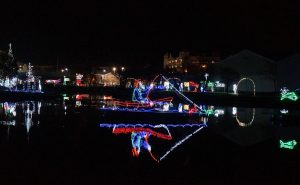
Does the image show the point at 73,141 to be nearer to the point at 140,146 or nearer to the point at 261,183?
the point at 140,146

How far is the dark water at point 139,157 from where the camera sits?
8.70 m

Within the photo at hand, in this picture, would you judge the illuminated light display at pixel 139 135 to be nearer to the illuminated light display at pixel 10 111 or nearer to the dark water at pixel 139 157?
the dark water at pixel 139 157

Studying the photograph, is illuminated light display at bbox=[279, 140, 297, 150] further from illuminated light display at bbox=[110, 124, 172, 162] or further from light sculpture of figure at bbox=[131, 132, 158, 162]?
light sculpture of figure at bbox=[131, 132, 158, 162]

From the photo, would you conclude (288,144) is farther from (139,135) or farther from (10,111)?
(10,111)

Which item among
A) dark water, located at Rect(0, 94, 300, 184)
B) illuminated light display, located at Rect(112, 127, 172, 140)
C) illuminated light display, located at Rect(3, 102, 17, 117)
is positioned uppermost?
illuminated light display, located at Rect(3, 102, 17, 117)

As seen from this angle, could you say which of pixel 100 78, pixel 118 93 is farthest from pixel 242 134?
pixel 100 78

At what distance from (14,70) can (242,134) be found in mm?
41877

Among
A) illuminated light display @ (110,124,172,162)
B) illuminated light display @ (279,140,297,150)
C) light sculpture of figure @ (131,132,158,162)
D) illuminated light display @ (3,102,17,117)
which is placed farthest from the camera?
illuminated light display @ (3,102,17,117)

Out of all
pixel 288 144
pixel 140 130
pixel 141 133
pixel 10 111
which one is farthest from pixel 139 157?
pixel 10 111

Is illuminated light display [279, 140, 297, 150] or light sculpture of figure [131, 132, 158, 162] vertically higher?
light sculpture of figure [131, 132, 158, 162]

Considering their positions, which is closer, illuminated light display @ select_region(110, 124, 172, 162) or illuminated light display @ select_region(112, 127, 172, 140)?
illuminated light display @ select_region(110, 124, 172, 162)

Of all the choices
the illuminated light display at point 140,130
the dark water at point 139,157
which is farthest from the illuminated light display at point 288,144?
the illuminated light display at point 140,130

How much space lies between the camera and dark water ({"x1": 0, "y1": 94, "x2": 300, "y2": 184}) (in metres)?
8.70

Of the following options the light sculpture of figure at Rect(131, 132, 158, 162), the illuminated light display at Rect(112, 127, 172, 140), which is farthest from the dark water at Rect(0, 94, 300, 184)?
the illuminated light display at Rect(112, 127, 172, 140)
